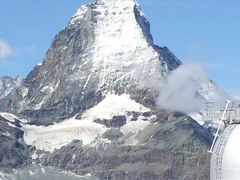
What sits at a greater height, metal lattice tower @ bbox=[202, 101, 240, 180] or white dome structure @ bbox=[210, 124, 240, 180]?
metal lattice tower @ bbox=[202, 101, 240, 180]

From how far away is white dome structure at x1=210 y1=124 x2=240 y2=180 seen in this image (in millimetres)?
68438

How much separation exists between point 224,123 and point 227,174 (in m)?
3.94

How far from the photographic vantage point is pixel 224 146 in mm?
69125

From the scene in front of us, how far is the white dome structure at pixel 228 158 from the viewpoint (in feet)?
225

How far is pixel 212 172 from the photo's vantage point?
70125 millimetres

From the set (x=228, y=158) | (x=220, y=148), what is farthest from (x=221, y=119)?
(x=228, y=158)

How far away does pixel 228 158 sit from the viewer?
225 feet

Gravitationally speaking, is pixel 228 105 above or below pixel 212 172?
above

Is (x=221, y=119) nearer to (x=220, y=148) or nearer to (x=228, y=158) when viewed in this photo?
(x=220, y=148)

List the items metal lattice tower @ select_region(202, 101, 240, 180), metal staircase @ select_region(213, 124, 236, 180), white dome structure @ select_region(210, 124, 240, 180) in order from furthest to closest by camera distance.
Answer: metal lattice tower @ select_region(202, 101, 240, 180) → metal staircase @ select_region(213, 124, 236, 180) → white dome structure @ select_region(210, 124, 240, 180)

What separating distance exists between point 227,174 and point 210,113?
479 cm

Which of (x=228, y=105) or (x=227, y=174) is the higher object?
(x=228, y=105)

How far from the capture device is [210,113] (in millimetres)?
70938

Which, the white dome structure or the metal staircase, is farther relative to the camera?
the metal staircase
